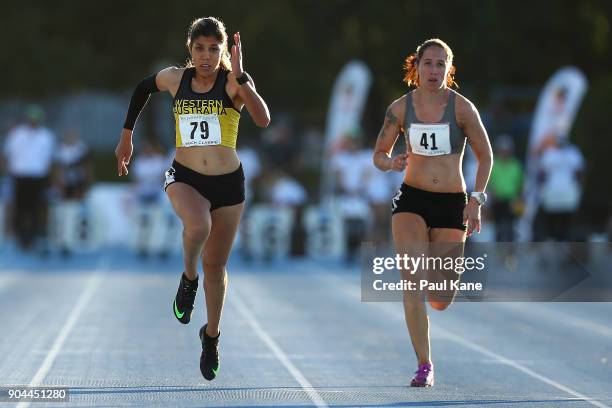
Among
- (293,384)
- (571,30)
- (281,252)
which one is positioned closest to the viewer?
(293,384)

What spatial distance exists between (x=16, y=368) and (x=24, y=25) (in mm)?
45298

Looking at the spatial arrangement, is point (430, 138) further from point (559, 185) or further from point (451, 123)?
point (559, 185)

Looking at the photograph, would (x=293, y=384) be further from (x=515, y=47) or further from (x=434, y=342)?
(x=515, y=47)

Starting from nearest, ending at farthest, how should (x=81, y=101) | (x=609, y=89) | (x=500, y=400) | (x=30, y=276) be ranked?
(x=500, y=400), (x=30, y=276), (x=609, y=89), (x=81, y=101)

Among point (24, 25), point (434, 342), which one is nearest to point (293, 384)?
point (434, 342)

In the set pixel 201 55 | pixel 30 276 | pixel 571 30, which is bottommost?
pixel 30 276

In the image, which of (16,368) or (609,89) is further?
(609,89)

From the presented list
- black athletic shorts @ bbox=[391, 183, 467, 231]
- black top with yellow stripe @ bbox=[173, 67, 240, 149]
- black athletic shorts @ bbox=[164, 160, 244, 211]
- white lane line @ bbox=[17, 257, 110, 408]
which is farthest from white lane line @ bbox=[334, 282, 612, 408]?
white lane line @ bbox=[17, 257, 110, 408]

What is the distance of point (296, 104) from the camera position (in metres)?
57.2

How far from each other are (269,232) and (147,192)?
2.08 meters

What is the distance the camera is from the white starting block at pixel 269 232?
2422 centimetres

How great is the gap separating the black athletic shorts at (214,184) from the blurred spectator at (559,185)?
13.7 m

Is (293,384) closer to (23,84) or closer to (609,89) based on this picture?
(609,89)

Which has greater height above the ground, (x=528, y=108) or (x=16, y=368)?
(x=528, y=108)
